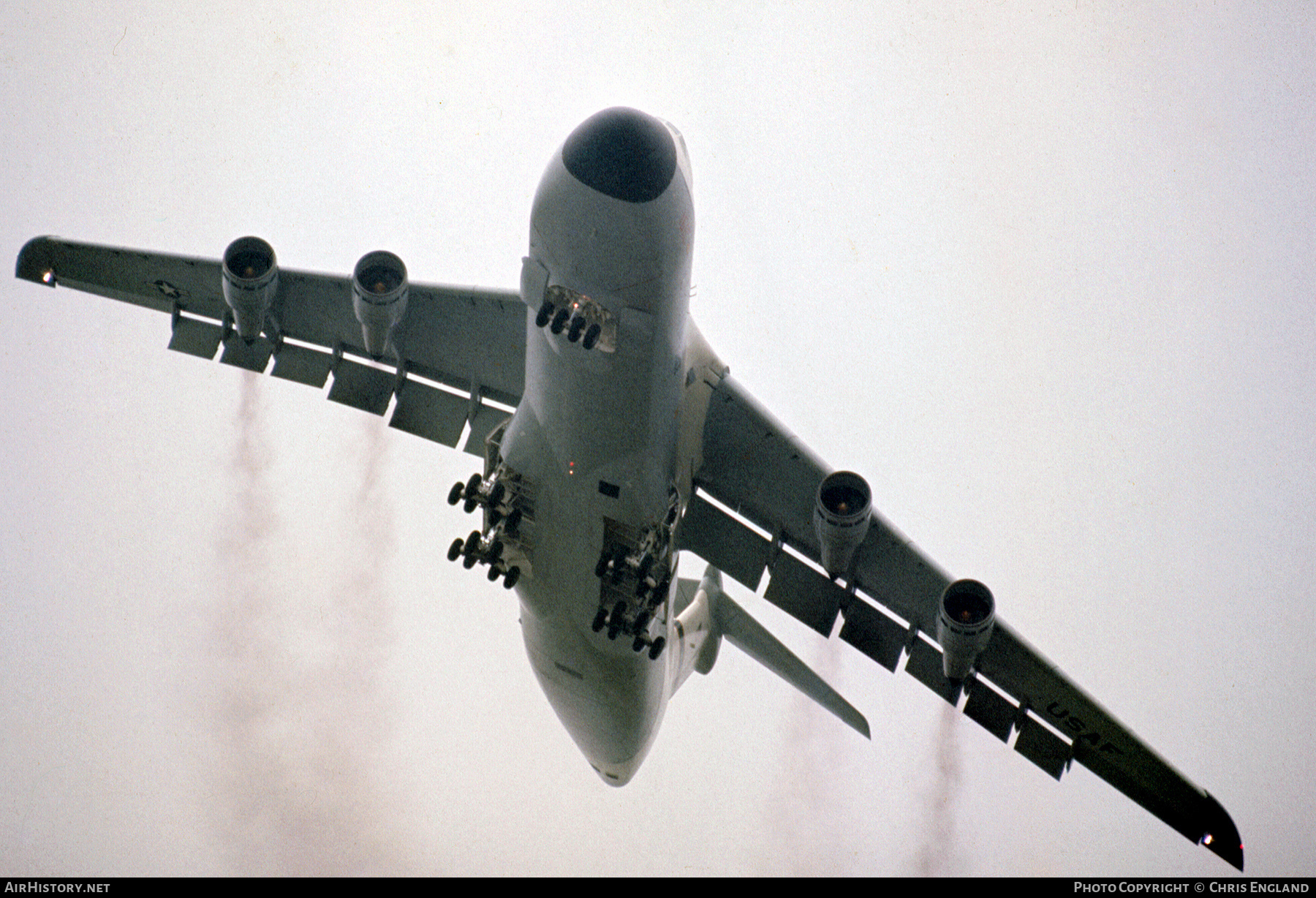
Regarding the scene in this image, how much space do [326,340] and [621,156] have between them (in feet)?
24.0

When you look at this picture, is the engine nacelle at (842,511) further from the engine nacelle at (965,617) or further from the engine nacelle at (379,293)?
the engine nacelle at (379,293)

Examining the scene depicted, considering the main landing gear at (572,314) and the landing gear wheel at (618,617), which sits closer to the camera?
the main landing gear at (572,314)

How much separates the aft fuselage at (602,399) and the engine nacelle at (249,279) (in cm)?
325

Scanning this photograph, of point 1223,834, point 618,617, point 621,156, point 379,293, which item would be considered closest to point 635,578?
point 618,617

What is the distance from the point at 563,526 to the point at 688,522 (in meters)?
3.13

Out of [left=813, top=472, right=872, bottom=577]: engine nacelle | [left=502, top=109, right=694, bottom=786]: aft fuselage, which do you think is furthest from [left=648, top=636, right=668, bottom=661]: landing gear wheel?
[left=813, top=472, right=872, bottom=577]: engine nacelle

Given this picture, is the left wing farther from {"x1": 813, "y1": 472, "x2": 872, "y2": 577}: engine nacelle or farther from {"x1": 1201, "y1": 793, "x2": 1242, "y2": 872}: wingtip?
{"x1": 1201, "y1": 793, "x2": 1242, "y2": 872}: wingtip

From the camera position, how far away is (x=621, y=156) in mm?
12555

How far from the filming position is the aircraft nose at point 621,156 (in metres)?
12.6

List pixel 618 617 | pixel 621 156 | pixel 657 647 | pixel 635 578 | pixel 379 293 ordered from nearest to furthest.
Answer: pixel 621 156 → pixel 379 293 → pixel 635 578 → pixel 618 617 → pixel 657 647

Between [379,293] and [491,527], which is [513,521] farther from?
[379,293]

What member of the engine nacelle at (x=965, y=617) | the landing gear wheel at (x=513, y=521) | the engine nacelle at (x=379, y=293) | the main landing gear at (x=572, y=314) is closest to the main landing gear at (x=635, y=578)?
the landing gear wheel at (x=513, y=521)

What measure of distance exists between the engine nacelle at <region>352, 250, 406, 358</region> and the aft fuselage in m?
1.62
